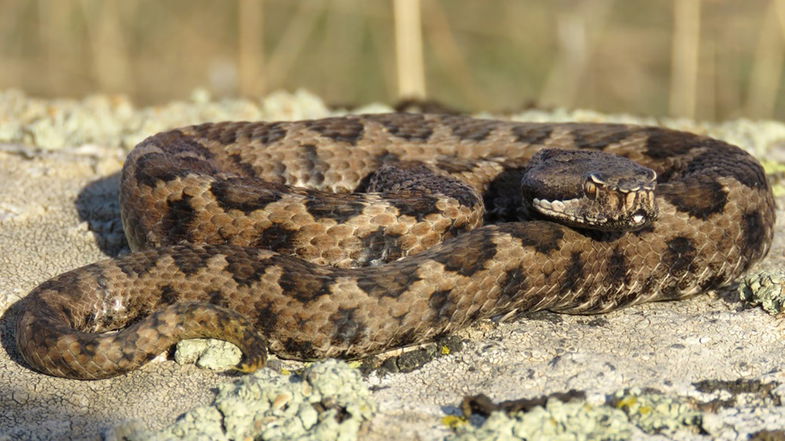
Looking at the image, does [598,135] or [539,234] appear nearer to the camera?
[539,234]

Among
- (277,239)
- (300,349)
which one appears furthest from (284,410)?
(277,239)

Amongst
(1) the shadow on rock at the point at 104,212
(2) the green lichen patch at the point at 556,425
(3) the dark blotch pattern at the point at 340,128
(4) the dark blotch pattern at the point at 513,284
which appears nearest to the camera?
(2) the green lichen patch at the point at 556,425

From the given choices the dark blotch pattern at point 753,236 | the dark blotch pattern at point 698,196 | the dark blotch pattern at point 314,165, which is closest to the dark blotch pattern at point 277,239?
the dark blotch pattern at point 314,165

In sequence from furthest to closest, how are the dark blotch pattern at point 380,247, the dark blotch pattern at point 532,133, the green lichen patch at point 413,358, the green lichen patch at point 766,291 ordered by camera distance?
the dark blotch pattern at point 532,133 < the dark blotch pattern at point 380,247 < the green lichen patch at point 766,291 < the green lichen patch at point 413,358

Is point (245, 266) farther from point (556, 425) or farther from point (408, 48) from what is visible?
point (408, 48)

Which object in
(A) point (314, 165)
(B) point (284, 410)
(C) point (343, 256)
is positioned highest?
(A) point (314, 165)

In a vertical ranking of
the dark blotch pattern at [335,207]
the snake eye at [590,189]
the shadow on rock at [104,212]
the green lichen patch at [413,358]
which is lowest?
the green lichen patch at [413,358]

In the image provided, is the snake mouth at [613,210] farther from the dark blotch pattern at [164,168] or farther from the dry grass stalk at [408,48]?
the dry grass stalk at [408,48]
